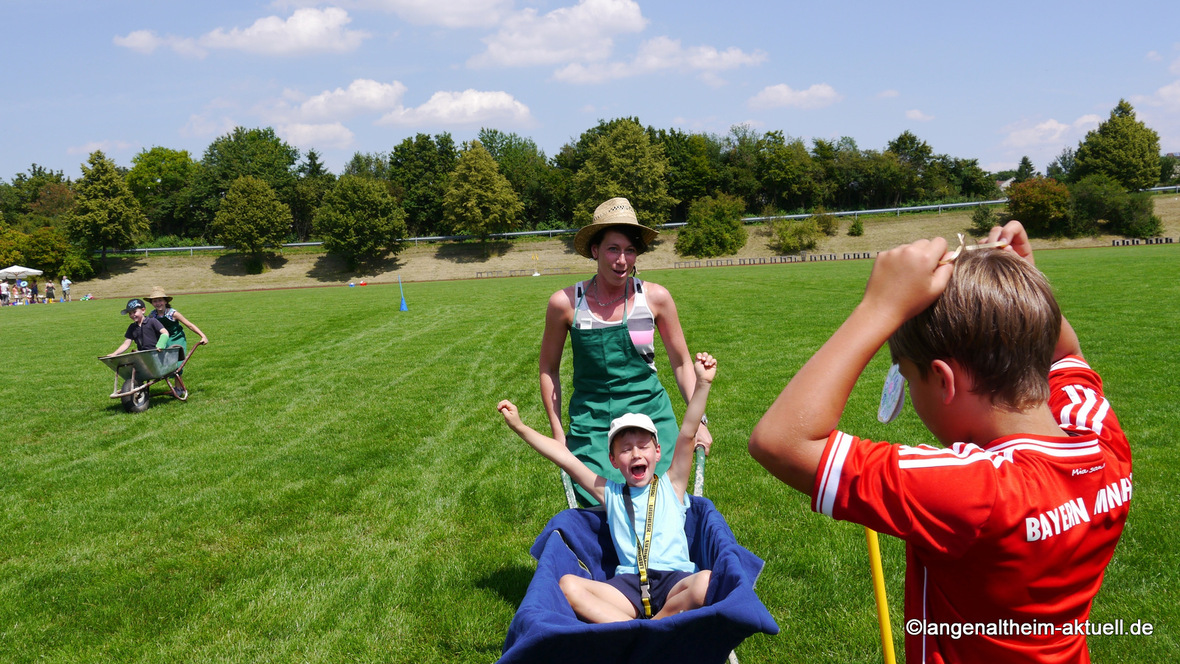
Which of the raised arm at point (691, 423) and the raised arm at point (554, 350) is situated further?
the raised arm at point (554, 350)

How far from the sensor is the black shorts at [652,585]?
3361mm

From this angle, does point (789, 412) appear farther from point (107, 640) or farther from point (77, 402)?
point (77, 402)

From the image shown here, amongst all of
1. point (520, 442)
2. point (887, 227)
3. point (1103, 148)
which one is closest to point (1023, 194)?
point (887, 227)

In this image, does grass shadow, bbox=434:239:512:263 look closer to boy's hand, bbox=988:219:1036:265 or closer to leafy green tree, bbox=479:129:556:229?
leafy green tree, bbox=479:129:556:229

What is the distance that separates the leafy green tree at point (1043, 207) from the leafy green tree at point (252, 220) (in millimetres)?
57701

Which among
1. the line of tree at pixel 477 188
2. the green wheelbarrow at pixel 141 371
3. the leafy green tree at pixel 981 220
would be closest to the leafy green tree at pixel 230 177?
the line of tree at pixel 477 188

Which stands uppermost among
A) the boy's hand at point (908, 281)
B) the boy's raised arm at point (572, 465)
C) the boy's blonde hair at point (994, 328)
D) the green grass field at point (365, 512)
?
the boy's hand at point (908, 281)

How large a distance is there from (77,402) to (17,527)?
6.16 meters

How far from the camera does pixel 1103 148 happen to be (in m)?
63.8

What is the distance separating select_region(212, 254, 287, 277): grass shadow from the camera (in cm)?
5878

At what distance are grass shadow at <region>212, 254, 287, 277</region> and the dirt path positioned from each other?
0.27 feet

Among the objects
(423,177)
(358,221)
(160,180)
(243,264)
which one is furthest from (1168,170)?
(160,180)

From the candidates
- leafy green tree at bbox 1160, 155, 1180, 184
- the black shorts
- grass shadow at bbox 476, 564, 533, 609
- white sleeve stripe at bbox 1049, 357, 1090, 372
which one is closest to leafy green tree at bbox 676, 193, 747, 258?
leafy green tree at bbox 1160, 155, 1180, 184

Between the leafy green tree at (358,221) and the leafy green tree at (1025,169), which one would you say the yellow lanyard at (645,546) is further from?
the leafy green tree at (1025,169)
